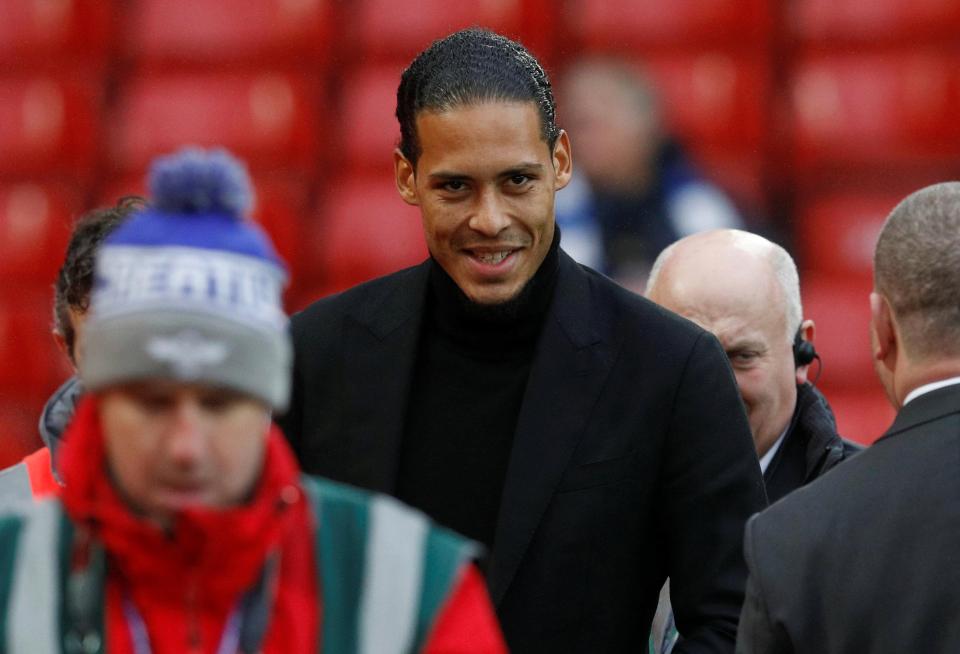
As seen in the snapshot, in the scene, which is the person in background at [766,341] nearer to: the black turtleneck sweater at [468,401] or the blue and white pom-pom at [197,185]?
the black turtleneck sweater at [468,401]

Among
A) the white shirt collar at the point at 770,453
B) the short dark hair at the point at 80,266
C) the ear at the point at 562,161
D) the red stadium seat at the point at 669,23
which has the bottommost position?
the white shirt collar at the point at 770,453

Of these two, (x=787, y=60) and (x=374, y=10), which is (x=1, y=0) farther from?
(x=787, y=60)

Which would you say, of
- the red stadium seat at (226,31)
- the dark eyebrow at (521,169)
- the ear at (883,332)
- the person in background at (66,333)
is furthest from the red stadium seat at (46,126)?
the ear at (883,332)

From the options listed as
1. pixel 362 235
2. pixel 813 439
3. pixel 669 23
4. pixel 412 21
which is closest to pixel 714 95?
pixel 669 23

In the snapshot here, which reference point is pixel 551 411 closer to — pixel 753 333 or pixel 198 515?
pixel 753 333

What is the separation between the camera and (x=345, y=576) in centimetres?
128

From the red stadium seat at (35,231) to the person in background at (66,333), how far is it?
83.9 inches

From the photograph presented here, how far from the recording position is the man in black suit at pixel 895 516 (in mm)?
1595

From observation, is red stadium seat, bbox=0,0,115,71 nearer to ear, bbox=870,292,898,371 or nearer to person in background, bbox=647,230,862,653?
person in background, bbox=647,230,862,653

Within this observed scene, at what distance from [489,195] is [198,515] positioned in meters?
0.84

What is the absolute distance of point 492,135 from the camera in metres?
1.95

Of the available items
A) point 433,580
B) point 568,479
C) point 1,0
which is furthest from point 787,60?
point 433,580

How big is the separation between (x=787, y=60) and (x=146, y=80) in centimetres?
180

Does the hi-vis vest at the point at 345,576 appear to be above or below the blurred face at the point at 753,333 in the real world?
below
